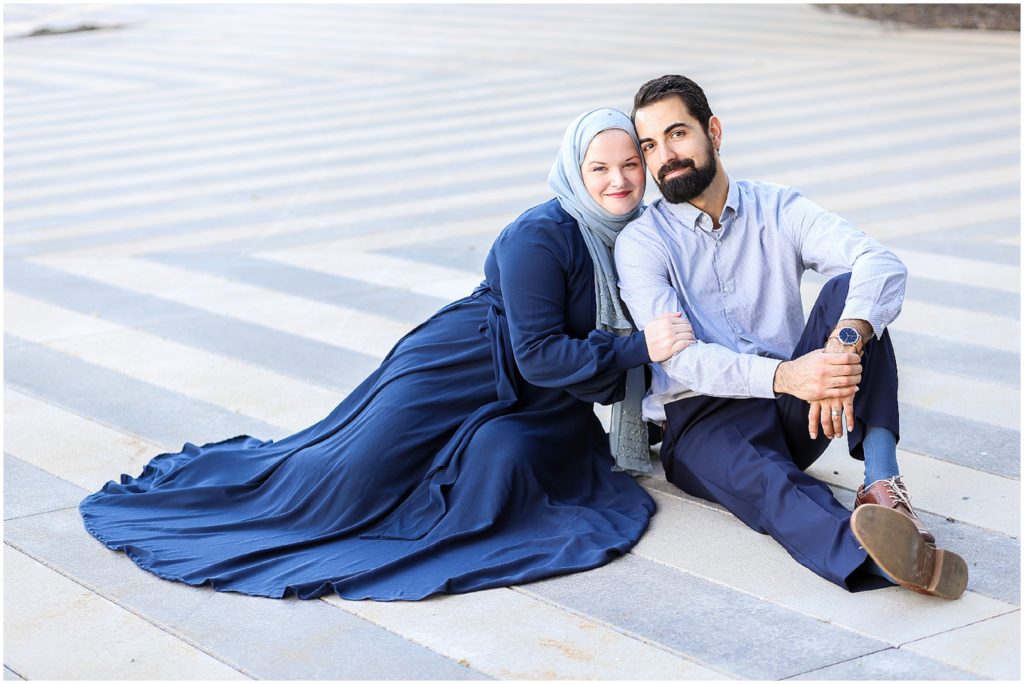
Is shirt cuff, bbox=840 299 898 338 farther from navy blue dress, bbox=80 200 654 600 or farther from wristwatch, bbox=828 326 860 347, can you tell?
navy blue dress, bbox=80 200 654 600

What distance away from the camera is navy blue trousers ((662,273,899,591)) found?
361 cm

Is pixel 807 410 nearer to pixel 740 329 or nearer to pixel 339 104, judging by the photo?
pixel 740 329

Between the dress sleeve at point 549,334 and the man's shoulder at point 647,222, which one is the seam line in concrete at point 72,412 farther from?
the man's shoulder at point 647,222

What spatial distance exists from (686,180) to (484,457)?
98 centimetres

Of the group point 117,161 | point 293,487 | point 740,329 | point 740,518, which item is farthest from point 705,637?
point 117,161

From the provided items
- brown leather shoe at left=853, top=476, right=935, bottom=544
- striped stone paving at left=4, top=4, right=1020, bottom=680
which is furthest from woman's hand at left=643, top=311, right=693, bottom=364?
brown leather shoe at left=853, top=476, right=935, bottom=544

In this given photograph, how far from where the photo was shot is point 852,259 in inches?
156

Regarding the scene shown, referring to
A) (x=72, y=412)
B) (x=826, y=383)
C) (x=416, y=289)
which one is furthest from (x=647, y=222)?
(x=416, y=289)

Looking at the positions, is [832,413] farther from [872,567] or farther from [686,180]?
[686,180]

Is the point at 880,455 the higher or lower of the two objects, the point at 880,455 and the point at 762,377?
the lower

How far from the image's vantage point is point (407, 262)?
7395 millimetres

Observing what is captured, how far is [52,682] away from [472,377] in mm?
1497

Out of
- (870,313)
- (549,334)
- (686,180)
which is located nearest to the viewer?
(870,313)

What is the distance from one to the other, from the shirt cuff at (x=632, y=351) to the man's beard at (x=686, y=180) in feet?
1.42
